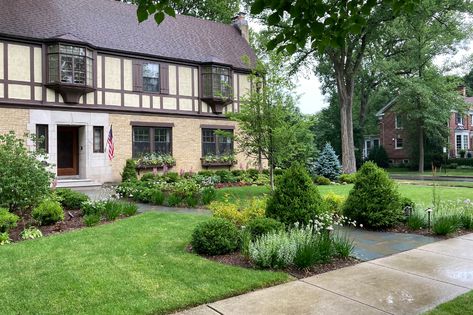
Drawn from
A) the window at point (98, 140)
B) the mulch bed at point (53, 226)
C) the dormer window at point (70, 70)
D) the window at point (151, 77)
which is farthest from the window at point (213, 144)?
the mulch bed at point (53, 226)

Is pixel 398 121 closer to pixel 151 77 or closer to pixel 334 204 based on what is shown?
pixel 151 77

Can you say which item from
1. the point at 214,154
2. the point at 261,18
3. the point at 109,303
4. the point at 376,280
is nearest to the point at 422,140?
the point at 261,18

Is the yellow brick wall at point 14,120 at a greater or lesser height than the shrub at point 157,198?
greater

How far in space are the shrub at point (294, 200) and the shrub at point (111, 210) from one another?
160 inches

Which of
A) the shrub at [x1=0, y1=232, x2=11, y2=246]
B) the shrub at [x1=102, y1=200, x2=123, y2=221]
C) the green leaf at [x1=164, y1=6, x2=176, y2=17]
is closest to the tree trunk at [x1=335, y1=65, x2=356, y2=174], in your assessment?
the shrub at [x1=102, y1=200, x2=123, y2=221]

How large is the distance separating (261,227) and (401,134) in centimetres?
4104

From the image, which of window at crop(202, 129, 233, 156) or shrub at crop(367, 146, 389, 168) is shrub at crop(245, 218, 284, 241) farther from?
shrub at crop(367, 146, 389, 168)

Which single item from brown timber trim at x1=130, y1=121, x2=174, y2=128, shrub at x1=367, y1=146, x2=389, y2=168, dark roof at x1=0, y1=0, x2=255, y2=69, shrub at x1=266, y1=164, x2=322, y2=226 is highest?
dark roof at x1=0, y1=0, x2=255, y2=69

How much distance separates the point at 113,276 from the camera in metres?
5.13

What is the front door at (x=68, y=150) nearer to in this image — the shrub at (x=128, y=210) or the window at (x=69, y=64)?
the window at (x=69, y=64)

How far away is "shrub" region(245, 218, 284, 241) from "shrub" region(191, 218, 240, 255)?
0.84 feet

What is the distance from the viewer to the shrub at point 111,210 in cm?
936

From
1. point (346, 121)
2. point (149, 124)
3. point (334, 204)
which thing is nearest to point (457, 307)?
point (334, 204)

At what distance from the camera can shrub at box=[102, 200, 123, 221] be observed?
9.36m
